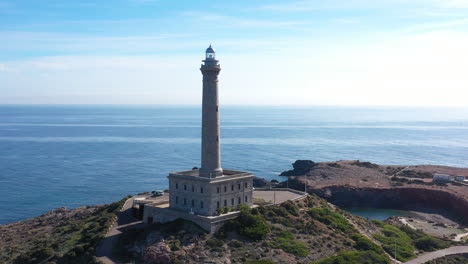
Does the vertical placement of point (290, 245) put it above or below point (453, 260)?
above

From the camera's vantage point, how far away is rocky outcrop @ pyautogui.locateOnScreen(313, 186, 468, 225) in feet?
263

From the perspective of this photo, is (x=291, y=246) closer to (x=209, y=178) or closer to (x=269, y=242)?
(x=269, y=242)

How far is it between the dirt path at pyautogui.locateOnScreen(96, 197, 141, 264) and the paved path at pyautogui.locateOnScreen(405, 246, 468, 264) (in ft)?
96.6

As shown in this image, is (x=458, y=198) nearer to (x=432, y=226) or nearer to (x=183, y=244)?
(x=432, y=226)

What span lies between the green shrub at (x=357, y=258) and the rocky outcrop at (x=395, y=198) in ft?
133

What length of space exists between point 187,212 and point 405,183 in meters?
60.3

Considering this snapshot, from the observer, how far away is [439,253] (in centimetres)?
4881

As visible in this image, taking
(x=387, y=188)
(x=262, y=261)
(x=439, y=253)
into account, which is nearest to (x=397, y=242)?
(x=439, y=253)

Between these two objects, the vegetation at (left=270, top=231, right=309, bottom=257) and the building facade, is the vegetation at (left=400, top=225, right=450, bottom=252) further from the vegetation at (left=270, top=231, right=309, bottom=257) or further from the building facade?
the building facade

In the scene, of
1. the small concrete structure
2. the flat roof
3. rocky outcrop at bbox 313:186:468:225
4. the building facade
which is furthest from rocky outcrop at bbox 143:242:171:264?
the small concrete structure

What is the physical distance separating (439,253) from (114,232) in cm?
3479

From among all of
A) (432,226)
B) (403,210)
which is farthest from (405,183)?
(432,226)

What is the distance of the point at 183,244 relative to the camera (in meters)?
41.4

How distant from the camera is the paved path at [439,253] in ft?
152
